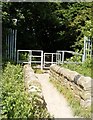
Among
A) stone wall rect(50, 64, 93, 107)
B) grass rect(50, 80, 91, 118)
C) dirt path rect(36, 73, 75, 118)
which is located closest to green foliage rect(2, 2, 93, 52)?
dirt path rect(36, 73, 75, 118)

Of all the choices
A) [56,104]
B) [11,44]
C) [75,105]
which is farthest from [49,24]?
[75,105]

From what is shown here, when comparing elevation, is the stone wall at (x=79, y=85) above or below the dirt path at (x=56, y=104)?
above

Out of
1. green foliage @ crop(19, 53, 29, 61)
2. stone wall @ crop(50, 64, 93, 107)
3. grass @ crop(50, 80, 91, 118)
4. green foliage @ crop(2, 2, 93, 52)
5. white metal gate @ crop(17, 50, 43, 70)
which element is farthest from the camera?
green foliage @ crop(2, 2, 93, 52)

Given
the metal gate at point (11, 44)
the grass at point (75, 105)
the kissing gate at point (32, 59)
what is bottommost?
the grass at point (75, 105)

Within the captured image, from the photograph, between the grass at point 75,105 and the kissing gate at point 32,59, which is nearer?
the grass at point 75,105

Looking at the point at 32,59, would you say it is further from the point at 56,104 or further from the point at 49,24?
the point at 56,104

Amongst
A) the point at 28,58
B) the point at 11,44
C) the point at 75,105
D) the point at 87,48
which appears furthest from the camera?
the point at 28,58

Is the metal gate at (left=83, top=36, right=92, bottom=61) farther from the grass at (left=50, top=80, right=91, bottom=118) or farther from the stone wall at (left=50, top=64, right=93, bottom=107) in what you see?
the grass at (left=50, top=80, right=91, bottom=118)

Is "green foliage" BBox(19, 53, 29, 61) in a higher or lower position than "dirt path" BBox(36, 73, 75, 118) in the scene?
higher

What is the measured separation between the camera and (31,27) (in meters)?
17.6

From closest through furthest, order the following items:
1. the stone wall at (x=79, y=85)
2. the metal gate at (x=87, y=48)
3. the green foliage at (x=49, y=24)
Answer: the stone wall at (x=79, y=85) < the metal gate at (x=87, y=48) < the green foliage at (x=49, y=24)

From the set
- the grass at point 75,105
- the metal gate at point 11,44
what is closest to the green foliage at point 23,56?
the metal gate at point 11,44

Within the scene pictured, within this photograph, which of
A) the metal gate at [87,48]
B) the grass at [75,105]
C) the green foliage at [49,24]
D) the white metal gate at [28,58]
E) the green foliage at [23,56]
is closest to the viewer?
the grass at [75,105]

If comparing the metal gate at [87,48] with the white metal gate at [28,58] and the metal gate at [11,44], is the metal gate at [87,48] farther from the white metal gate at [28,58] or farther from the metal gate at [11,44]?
the metal gate at [11,44]
